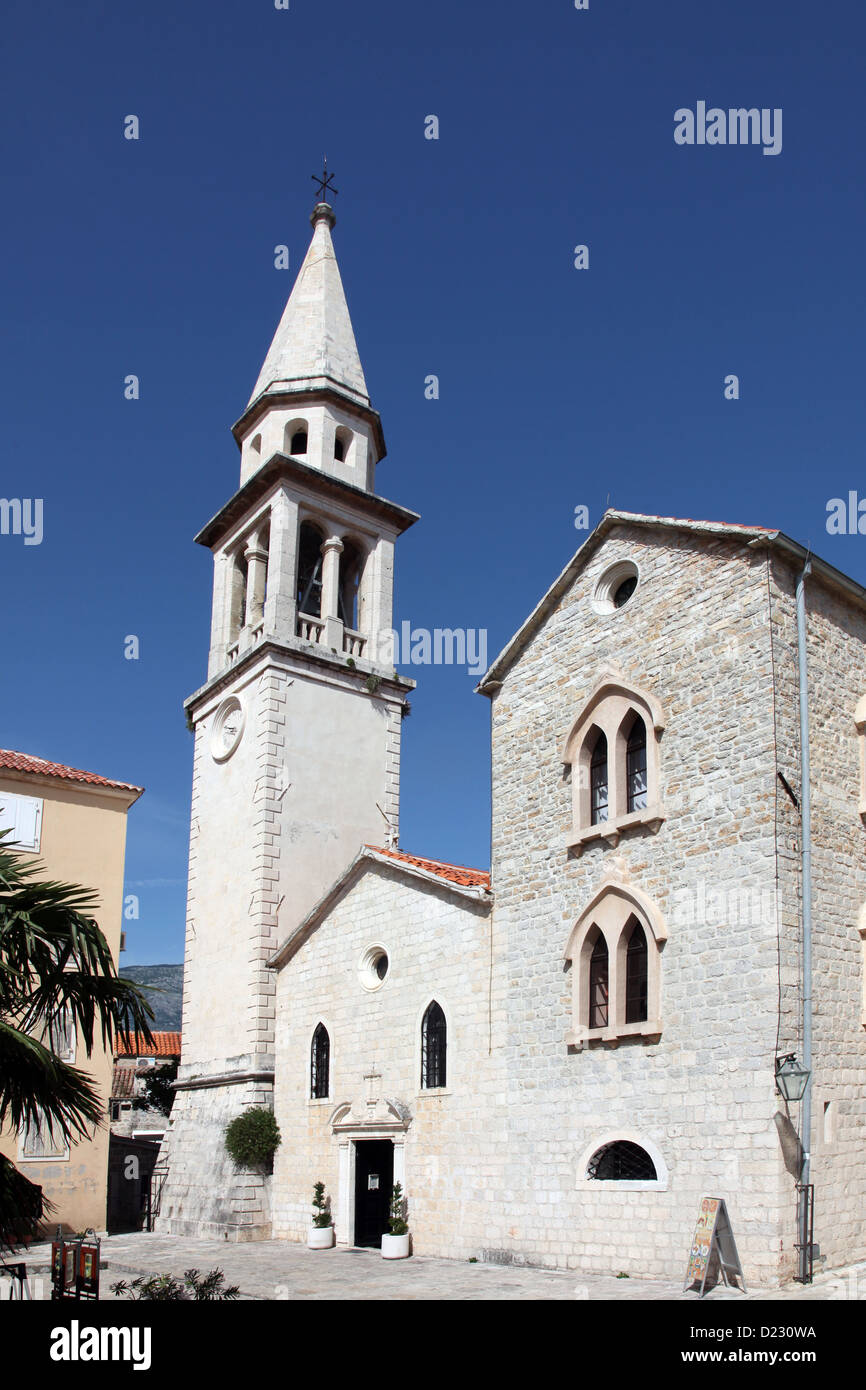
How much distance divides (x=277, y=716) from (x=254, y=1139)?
893cm

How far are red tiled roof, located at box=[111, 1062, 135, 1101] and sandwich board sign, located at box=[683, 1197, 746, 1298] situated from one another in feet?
110

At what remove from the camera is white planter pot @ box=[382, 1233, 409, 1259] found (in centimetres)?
1841

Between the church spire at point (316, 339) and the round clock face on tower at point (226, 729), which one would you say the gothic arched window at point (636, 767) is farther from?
the church spire at point (316, 339)

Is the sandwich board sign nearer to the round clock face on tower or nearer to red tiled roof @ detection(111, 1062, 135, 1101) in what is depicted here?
the round clock face on tower

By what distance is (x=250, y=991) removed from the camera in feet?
80.8

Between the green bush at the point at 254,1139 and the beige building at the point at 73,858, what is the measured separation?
3464mm

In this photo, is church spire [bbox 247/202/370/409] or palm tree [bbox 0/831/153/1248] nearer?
palm tree [bbox 0/831/153/1248]

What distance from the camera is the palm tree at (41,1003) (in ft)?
30.4

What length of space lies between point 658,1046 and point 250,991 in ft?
38.4

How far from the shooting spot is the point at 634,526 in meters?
17.8
